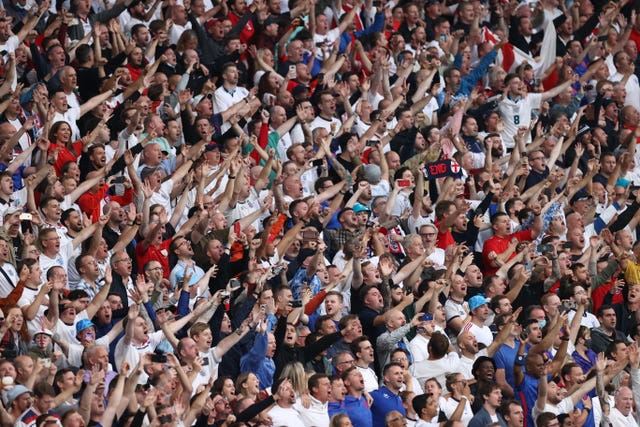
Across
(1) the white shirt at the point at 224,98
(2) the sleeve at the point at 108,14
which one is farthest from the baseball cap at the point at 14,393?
(2) the sleeve at the point at 108,14

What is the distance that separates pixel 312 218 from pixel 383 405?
266cm

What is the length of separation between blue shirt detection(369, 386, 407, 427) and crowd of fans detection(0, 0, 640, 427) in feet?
0.05

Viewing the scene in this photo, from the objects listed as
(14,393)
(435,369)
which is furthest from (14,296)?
(435,369)

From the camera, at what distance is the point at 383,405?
39.0 feet

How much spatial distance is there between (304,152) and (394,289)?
2.28 meters

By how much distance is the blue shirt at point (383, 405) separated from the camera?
38.9 feet

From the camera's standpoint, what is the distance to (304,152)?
1505 centimetres

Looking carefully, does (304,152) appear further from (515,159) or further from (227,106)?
(515,159)

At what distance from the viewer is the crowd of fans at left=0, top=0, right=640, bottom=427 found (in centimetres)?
1155

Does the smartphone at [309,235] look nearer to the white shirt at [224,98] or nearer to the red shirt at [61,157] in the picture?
the red shirt at [61,157]

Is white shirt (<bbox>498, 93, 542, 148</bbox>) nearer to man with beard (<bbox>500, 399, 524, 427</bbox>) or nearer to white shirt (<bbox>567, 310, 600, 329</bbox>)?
white shirt (<bbox>567, 310, 600, 329</bbox>)

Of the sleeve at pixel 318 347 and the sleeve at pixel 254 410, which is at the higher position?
the sleeve at pixel 254 410

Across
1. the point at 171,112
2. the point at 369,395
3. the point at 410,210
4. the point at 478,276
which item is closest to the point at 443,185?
the point at 410,210

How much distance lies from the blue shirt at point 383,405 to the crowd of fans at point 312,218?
0.05 feet
